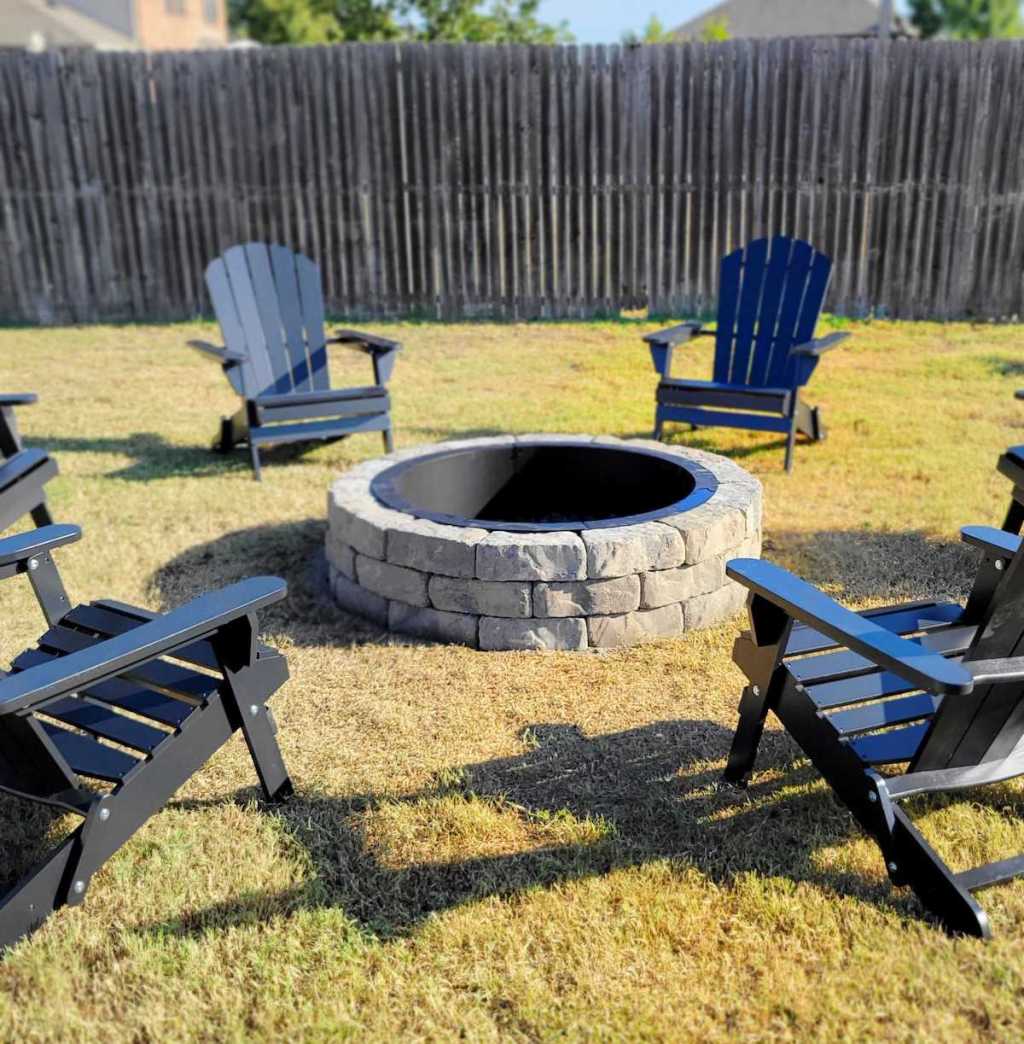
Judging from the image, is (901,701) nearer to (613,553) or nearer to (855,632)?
(855,632)

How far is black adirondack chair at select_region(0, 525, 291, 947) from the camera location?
1.68 m

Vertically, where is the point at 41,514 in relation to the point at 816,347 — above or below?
below

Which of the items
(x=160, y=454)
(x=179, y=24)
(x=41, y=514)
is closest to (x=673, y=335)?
(x=160, y=454)

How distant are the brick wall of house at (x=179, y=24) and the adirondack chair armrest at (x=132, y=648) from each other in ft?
97.7

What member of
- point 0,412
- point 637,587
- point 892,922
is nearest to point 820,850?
point 892,922

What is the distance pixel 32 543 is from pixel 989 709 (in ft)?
7.02

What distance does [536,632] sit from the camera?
298cm

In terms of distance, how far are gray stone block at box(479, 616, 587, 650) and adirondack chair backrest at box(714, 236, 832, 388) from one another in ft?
8.01

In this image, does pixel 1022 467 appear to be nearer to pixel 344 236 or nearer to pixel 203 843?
pixel 203 843

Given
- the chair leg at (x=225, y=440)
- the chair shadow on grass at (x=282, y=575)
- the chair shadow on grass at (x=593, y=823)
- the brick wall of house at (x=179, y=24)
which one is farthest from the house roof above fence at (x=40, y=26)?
the chair shadow on grass at (x=593, y=823)

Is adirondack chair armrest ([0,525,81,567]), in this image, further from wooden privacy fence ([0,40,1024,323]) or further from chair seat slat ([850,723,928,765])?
wooden privacy fence ([0,40,1024,323])

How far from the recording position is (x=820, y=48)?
25.3 ft

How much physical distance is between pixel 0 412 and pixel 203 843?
2.71m

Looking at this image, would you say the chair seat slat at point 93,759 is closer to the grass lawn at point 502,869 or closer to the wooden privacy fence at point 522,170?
the grass lawn at point 502,869
